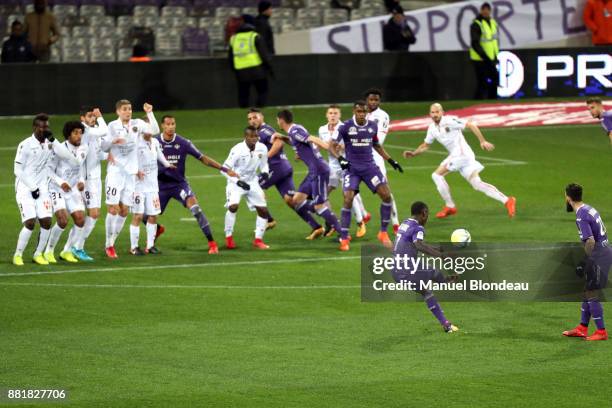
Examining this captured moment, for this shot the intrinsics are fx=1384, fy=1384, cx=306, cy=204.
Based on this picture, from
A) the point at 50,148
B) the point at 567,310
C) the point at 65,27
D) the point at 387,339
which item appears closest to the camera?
the point at 387,339

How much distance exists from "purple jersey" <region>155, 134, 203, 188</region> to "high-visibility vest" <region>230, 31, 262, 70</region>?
41.9 ft

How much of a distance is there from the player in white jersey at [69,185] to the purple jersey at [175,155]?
1557mm

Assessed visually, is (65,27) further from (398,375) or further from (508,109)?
(398,375)

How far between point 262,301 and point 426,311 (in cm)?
237

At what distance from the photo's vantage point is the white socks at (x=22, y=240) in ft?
70.4

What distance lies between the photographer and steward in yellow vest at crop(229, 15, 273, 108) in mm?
35906

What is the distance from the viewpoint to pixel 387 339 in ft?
55.8

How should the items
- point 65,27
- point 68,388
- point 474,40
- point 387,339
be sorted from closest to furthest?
point 68,388, point 387,339, point 474,40, point 65,27

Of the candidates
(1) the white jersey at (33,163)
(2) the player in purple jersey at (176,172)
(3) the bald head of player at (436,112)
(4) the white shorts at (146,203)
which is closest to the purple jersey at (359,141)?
(2) the player in purple jersey at (176,172)

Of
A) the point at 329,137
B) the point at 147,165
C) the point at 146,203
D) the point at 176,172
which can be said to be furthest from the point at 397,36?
the point at 146,203

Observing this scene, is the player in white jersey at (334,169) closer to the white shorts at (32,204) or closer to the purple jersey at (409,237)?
the white shorts at (32,204)

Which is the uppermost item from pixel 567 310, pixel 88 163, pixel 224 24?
pixel 224 24

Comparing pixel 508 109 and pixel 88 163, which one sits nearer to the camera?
pixel 88 163

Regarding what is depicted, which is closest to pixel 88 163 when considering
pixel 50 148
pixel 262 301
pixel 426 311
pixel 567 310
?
pixel 50 148
